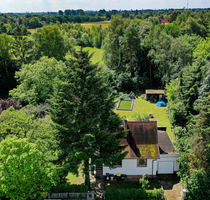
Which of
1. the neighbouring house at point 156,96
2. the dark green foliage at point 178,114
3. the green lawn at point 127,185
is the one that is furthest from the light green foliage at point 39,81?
the neighbouring house at point 156,96

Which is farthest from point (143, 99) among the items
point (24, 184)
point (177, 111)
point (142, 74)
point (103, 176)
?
point (24, 184)

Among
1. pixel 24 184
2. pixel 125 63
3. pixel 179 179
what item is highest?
pixel 125 63

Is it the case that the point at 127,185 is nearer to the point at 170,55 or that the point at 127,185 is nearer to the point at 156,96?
the point at 156,96

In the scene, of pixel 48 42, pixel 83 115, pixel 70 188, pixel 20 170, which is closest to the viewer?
pixel 20 170

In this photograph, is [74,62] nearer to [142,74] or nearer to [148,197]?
[148,197]

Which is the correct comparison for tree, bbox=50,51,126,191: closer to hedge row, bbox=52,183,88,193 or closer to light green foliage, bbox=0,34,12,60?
hedge row, bbox=52,183,88,193

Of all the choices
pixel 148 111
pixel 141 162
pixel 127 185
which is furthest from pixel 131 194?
pixel 148 111

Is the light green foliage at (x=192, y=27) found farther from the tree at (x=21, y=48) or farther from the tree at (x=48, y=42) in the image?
the tree at (x=21, y=48)
